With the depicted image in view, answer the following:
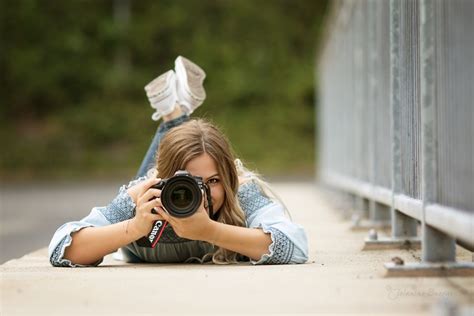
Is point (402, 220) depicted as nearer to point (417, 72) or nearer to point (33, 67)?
point (417, 72)

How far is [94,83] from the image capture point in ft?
110

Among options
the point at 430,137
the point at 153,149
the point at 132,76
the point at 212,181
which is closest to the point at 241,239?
the point at 212,181

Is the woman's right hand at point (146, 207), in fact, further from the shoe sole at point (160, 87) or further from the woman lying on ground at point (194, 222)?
the shoe sole at point (160, 87)

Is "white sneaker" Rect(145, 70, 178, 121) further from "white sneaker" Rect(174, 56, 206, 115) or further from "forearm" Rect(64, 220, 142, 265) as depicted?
"forearm" Rect(64, 220, 142, 265)

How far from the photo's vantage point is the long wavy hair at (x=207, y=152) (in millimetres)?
3518

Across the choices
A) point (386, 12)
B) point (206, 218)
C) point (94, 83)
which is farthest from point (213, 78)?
point (206, 218)

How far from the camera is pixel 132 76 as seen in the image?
110 ft

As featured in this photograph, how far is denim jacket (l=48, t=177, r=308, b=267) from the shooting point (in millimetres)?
3695

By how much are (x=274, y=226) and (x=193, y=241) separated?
0.38 m

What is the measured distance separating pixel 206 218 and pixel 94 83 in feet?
101

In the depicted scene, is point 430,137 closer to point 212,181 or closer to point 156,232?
point 212,181

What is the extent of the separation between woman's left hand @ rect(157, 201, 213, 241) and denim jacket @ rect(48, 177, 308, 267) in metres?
0.32

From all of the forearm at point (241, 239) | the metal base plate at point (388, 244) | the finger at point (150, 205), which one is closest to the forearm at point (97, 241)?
the finger at point (150, 205)

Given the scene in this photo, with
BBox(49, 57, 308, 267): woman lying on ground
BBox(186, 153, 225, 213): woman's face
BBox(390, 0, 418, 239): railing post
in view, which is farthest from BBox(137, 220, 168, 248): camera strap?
BBox(390, 0, 418, 239): railing post
